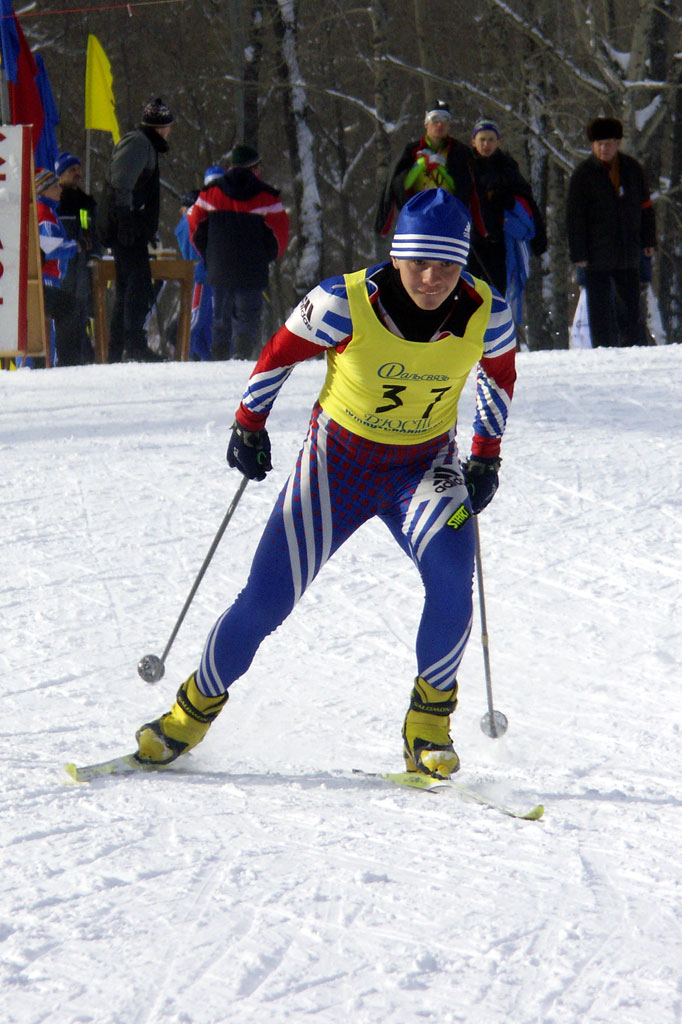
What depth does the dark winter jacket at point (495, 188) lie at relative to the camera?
27.5 feet

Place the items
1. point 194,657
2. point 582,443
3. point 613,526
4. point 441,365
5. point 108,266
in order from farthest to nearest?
point 108,266
point 582,443
point 613,526
point 194,657
point 441,365

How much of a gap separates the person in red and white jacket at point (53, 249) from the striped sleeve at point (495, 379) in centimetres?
601

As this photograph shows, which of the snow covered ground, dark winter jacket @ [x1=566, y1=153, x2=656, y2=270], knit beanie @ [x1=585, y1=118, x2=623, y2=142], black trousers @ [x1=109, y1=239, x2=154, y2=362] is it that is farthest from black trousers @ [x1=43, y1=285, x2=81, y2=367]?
knit beanie @ [x1=585, y1=118, x2=623, y2=142]

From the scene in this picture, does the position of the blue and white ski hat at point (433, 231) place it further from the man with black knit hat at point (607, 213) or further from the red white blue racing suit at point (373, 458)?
the man with black knit hat at point (607, 213)

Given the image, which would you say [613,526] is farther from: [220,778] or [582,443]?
[220,778]

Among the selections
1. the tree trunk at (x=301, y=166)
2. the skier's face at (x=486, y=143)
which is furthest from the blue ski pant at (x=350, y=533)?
the tree trunk at (x=301, y=166)

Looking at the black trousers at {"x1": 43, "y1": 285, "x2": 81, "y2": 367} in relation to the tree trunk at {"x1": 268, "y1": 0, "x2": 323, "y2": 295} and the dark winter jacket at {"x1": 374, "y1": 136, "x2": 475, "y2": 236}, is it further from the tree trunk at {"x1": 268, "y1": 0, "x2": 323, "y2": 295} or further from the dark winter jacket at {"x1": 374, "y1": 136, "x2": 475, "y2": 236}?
the tree trunk at {"x1": 268, "y1": 0, "x2": 323, "y2": 295}

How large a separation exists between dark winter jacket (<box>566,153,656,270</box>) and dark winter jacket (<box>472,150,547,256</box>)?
0.37 metres

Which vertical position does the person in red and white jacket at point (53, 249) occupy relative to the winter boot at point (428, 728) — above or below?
above

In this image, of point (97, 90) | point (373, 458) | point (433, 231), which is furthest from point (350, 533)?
point (97, 90)

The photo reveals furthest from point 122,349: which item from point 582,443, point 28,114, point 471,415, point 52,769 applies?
point 52,769

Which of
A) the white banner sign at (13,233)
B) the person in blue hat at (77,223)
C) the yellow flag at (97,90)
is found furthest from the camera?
the yellow flag at (97,90)

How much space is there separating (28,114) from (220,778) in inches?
346

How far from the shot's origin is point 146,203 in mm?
8820
